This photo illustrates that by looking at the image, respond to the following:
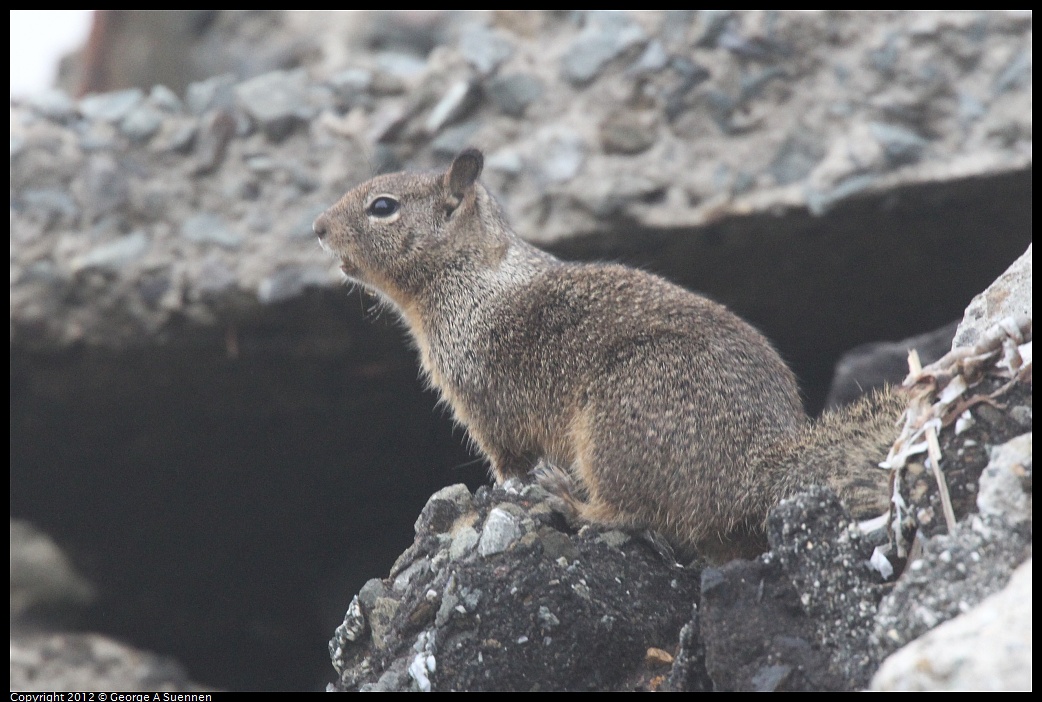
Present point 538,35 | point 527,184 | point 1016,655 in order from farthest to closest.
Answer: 1. point 538,35
2. point 527,184
3. point 1016,655

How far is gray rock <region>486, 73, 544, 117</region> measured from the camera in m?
7.20

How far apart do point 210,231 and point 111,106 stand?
1.32 m

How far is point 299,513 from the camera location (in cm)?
788

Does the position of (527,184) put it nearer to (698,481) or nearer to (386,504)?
(386,504)

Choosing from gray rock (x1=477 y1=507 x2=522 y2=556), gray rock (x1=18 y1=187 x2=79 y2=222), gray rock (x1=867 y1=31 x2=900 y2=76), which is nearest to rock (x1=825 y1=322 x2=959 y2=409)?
gray rock (x1=867 y1=31 x2=900 y2=76)

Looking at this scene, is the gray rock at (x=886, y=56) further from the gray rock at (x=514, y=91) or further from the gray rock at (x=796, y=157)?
the gray rock at (x=514, y=91)

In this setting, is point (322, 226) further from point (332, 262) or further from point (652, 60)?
point (652, 60)

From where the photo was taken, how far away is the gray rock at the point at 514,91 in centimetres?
720

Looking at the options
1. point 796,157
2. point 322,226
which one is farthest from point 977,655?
point 796,157

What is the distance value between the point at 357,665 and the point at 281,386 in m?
3.86

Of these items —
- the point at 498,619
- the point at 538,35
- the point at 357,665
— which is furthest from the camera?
the point at 538,35

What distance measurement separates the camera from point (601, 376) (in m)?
4.49

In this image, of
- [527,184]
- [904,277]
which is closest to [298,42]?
[527,184]

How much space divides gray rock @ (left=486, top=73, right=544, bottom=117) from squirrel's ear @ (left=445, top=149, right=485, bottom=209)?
1.80 m
